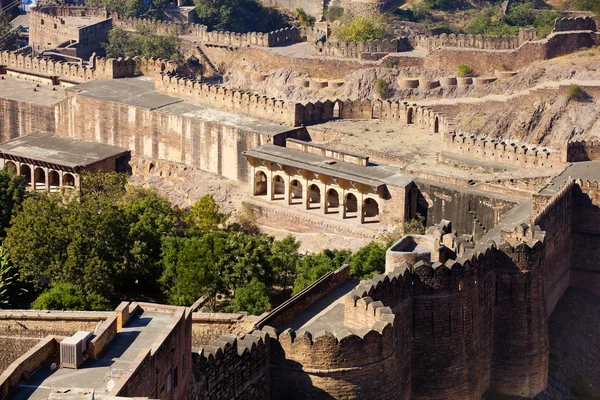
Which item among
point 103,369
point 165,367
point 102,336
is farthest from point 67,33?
point 103,369

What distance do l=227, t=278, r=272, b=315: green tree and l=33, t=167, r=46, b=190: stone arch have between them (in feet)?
60.5

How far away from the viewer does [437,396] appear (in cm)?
3556

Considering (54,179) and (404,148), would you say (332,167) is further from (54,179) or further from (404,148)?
(54,179)

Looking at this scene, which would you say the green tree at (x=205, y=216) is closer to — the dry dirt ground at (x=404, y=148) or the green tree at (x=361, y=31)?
the dry dirt ground at (x=404, y=148)

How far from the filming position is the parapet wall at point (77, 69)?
66.5m

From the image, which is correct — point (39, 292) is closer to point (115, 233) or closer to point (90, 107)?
point (115, 233)

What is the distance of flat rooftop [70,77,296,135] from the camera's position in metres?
58.2

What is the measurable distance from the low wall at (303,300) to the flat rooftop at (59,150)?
935 inches

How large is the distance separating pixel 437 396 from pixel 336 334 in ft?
17.0

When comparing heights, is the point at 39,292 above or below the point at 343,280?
below

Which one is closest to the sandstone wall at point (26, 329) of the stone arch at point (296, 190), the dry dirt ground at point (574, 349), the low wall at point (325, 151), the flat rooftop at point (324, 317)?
the flat rooftop at point (324, 317)

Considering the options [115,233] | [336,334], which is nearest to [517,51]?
[115,233]

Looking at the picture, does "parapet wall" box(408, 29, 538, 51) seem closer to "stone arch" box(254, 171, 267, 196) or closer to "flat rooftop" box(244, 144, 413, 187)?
"flat rooftop" box(244, 144, 413, 187)

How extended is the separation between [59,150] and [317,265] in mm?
19476
